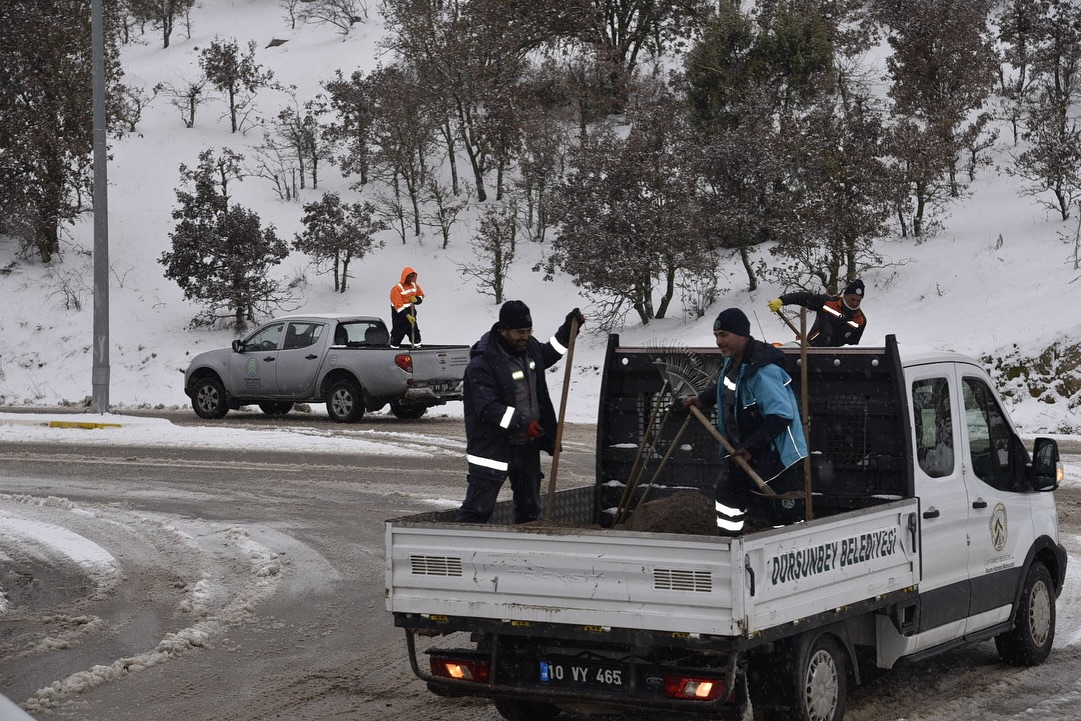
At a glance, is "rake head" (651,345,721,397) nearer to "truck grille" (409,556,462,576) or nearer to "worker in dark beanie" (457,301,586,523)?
"worker in dark beanie" (457,301,586,523)

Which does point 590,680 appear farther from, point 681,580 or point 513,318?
point 513,318

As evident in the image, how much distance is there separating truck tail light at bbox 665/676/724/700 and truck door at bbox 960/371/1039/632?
7.37ft

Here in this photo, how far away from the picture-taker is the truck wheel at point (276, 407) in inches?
849

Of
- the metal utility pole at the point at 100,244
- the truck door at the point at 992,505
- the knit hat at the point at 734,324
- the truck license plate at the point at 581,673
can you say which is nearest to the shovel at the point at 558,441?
the knit hat at the point at 734,324

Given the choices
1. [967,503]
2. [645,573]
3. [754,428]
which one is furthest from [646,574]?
[967,503]

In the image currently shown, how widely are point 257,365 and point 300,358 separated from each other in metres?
0.97

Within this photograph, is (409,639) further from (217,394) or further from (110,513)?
(217,394)

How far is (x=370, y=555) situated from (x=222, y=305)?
22.8 m

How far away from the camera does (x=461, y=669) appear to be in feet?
19.8

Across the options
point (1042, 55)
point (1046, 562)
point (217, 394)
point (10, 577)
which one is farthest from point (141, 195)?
point (1046, 562)

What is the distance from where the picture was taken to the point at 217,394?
21438 mm

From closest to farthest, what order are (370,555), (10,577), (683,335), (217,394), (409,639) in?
(409,639) → (10,577) → (370,555) → (217,394) → (683,335)

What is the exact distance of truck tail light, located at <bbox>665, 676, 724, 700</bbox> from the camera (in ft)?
17.7

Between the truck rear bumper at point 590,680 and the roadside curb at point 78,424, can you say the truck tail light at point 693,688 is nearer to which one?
the truck rear bumper at point 590,680
